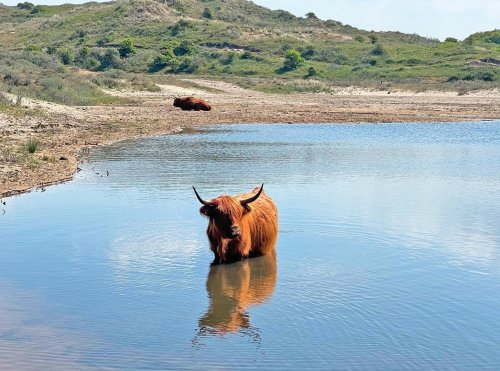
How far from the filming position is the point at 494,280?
11.1m

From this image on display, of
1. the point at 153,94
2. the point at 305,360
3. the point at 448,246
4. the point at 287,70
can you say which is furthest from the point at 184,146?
the point at 287,70

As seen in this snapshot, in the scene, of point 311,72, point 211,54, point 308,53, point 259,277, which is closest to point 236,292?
point 259,277

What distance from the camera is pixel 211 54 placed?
259 feet

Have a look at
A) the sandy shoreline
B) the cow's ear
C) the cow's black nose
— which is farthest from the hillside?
the cow's black nose

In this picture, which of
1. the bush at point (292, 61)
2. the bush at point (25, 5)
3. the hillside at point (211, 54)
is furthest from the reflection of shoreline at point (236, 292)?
the bush at point (25, 5)

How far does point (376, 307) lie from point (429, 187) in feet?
30.9

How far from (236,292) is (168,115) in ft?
94.2

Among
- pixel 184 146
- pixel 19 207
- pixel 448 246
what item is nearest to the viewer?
pixel 448 246

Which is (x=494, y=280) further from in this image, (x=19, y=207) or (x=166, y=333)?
(x=19, y=207)

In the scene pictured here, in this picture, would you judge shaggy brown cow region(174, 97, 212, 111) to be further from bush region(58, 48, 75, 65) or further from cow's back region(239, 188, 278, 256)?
bush region(58, 48, 75, 65)

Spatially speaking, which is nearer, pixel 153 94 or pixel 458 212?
pixel 458 212

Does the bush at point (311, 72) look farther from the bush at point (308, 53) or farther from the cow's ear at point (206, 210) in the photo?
the cow's ear at point (206, 210)

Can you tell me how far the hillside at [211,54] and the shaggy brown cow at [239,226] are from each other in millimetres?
25483

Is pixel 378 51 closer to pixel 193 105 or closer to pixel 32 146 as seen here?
pixel 193 105
